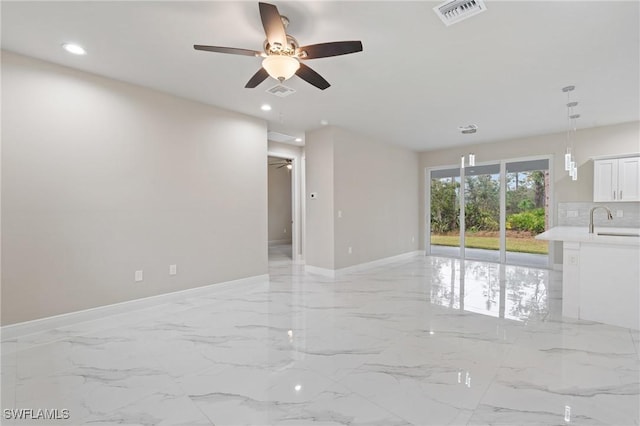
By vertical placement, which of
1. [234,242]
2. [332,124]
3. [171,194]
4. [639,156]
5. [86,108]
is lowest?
[234,242]

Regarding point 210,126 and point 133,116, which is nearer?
point 133,116

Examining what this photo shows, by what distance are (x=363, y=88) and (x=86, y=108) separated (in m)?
3.24

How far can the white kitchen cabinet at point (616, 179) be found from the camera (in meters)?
4.83

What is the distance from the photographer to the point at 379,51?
282 centimetres

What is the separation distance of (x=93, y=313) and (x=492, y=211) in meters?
7.60

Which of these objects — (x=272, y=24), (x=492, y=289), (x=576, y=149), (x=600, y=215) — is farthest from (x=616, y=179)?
(x=272, y=24)

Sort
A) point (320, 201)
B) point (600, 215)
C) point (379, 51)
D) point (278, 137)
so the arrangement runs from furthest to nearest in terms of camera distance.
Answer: point (278, 137), point (320, 201), point (600, 215), point (379, 51)

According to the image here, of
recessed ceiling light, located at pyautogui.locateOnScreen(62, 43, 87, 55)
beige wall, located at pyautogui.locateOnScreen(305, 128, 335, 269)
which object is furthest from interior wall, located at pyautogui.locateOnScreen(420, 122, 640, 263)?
recessed ceiling light, located at pyautogui.locateOnScreen(62, 43, 87, 55)

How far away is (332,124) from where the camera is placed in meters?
5.23

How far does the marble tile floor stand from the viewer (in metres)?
1.76

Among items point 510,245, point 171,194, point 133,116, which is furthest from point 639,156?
point 133,116

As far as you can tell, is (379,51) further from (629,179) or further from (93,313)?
(629,179)

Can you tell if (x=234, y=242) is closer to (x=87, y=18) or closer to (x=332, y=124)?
(x=332, y=124)

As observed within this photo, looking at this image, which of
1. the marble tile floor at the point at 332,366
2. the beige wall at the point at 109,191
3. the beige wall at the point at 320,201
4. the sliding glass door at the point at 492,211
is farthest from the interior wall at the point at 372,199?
the marble tile floor at the point at 332,366
